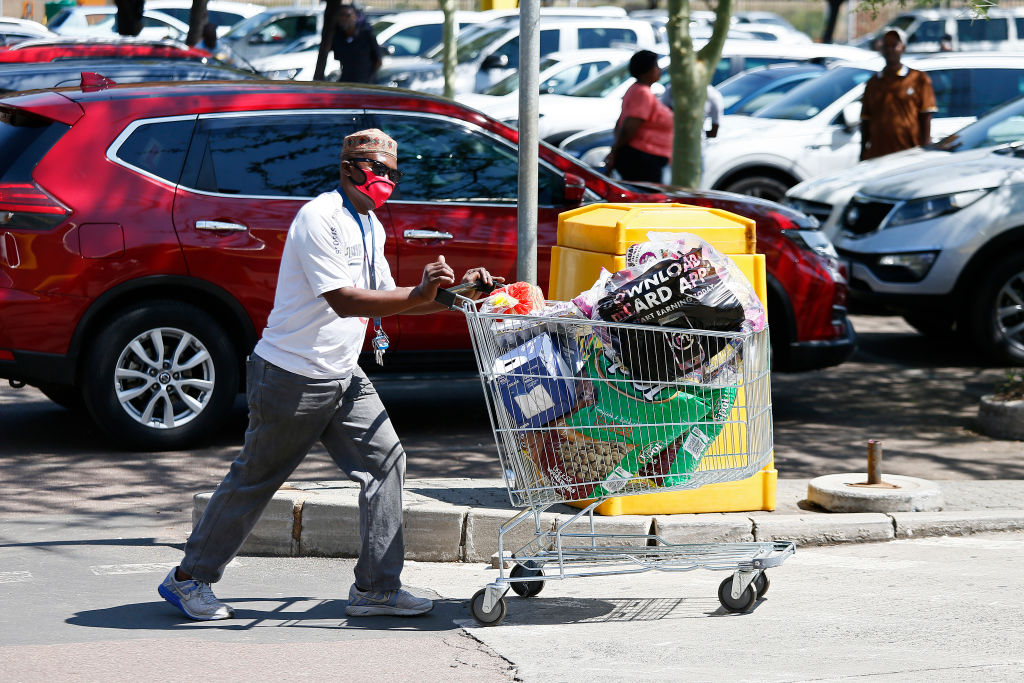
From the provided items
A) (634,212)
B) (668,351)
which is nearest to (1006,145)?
(634,212)

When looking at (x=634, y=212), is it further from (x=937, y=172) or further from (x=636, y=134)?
(x=636, y=134)

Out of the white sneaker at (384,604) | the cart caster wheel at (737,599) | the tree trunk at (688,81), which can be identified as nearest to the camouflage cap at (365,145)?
the white sneaker at (384,604)

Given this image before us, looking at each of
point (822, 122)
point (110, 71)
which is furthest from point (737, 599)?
point (822, 122)

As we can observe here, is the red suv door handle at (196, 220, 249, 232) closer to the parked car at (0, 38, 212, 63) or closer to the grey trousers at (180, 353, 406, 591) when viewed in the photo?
the grey trousers at (180, 353, 406, 591)

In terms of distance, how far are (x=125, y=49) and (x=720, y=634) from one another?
11.3 m

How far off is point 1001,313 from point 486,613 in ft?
21.1

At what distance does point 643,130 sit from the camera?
1226cm

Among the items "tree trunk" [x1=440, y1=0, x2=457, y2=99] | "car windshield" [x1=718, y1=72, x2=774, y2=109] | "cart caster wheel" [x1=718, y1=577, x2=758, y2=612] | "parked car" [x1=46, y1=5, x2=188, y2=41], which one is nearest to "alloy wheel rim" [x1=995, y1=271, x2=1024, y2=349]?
"cart caster wheel" [x1=718, y1=577, x2=758, y2=612]

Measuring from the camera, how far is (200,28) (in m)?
18.8

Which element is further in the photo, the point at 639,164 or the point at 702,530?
the point at 639,164

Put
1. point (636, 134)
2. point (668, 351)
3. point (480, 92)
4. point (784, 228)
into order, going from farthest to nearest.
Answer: point (480, 92) < point (636, 134) < point (784, 228) < point (668, 351)

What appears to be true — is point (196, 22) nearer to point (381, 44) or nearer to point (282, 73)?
point (282, 73)

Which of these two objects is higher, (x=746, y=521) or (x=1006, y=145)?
(x=1006, y=145)

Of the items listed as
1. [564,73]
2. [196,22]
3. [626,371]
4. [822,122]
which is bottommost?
[626,371]
